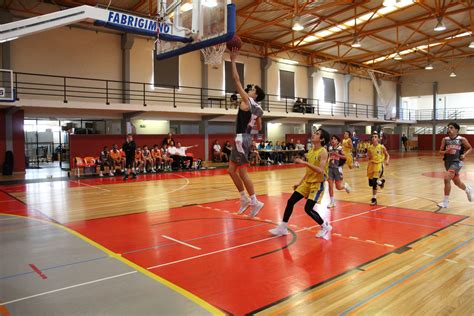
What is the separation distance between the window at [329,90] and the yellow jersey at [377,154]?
2431cm

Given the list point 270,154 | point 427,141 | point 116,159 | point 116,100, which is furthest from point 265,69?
point 427,141

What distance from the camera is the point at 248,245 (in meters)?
5.18

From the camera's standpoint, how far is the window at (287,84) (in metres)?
28.2

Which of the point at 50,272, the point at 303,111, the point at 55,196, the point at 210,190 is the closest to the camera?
the point at 50,272

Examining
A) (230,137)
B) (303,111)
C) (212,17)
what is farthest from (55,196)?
(303,111)

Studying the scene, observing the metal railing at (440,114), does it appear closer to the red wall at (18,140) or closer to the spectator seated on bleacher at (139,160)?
the spectator seated on bleacher at (139,160)

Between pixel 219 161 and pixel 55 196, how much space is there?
13.4 metres

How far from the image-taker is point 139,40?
20.8m

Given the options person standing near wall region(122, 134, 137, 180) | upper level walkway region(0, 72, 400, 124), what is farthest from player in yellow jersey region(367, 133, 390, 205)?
upper level walkway region(0, 72, 400, 124)

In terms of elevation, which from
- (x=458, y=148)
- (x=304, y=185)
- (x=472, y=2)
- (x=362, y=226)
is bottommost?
(x=362, y=226)

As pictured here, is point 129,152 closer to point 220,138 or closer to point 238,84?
point 220,138

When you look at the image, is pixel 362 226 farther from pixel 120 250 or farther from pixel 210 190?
pixel 210 190

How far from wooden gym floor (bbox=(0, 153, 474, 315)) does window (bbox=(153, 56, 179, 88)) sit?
46.5 ft

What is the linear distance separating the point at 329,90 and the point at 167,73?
16.1m
